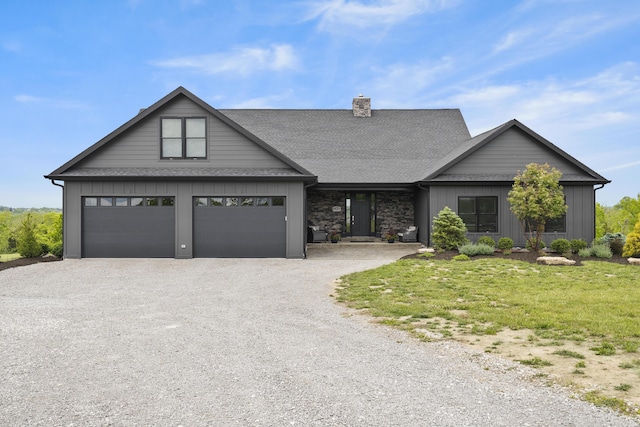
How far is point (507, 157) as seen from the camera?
63.4ft

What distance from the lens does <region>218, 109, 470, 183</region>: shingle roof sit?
21.5 m

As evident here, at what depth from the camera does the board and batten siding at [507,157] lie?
19.3 metres

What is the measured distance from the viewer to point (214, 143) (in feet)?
56.5

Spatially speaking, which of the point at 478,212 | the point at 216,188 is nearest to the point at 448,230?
the point at 478,212

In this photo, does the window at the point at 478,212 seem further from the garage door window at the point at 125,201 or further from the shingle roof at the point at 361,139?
the garage door window at the point at 125,201

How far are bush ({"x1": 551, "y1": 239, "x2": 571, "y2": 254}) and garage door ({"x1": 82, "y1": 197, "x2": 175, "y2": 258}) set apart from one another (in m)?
14.2

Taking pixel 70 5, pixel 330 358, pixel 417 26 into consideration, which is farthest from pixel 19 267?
pixel 417 26

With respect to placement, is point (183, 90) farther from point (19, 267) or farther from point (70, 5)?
point (19, 267)

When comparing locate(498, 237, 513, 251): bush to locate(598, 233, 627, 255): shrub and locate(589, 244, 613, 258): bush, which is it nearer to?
locate(589, 244, 613, 258): bush

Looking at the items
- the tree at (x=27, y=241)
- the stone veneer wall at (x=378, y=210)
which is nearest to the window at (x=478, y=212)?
the stone veneer wall at (x=378, y=210)

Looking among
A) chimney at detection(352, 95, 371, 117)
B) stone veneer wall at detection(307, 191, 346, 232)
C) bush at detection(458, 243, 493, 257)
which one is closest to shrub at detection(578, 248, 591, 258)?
bush at detection(458, 243, 493, 257)

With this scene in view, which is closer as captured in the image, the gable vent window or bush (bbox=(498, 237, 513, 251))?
the gable vent window

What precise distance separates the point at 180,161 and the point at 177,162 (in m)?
0.12

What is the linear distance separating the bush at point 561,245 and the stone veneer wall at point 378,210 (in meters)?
6.76
